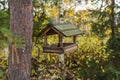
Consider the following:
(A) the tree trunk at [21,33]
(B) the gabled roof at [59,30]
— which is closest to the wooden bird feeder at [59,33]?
(B) the gabled roof at [59,30]

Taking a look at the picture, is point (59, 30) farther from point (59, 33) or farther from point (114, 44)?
point (114, 44)

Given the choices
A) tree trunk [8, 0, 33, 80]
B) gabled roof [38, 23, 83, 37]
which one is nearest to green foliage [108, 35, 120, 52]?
gabled roof [38, 23, 83, 37]

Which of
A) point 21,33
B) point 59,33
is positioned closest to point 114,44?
point 59,33

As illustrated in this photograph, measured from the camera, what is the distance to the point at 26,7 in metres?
3.55

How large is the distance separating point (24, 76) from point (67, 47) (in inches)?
44.3

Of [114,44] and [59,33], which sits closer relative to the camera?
[59,33]

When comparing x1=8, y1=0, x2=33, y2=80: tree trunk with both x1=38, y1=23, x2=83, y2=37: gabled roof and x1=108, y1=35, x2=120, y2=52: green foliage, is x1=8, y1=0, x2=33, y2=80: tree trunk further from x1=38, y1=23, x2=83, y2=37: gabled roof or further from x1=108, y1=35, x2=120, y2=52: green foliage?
x1=108, y1=35, x2=120, y2=52: green foliage

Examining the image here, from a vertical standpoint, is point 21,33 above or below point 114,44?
above

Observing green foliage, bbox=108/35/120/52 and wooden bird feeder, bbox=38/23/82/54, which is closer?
wooden bird feeder, bbox=38/23/82/54

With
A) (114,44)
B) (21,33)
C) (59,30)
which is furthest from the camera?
(114,44)

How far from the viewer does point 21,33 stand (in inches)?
140

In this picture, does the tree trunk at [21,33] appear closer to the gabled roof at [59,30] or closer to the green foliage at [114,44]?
the gabled roof at [59,30]

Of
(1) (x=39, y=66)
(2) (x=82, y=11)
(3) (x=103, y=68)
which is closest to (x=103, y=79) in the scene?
(3) (x=103, y=68)

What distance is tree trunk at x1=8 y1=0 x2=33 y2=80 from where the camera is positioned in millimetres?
3527
